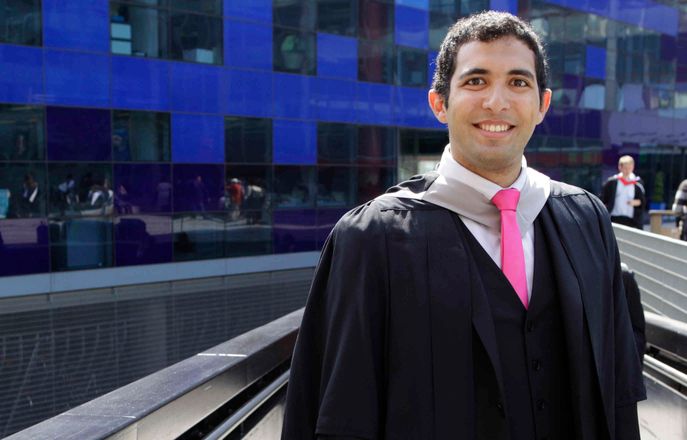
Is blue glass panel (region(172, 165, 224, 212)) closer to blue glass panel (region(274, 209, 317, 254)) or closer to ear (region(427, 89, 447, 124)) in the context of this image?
blue glass panel (region(274, 209, 317, 254))

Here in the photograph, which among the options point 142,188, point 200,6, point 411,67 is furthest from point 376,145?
point 142,188

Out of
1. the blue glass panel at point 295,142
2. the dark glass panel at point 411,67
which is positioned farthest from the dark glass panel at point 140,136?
the dark glass panel at point 411,67

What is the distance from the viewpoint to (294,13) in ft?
58.3

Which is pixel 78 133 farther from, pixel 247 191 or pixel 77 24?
Answer: pixel 247 191

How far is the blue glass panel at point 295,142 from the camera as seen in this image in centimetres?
1783

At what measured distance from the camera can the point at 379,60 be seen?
63.9 feet

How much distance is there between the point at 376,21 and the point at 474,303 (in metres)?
18.4

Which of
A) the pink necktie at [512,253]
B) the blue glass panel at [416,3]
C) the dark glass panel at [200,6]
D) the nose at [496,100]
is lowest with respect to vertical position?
the pink necktie at [512,253]

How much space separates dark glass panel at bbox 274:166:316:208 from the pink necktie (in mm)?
16174

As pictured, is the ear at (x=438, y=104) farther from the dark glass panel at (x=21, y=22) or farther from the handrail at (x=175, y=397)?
the dark glass panel at (x=21, y=22)

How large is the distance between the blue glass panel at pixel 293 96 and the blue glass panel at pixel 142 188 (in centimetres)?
345

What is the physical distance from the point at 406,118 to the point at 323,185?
3.37m

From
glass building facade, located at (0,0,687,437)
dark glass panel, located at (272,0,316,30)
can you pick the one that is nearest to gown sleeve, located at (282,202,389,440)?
glass building facade, located at (0,0,687,437)

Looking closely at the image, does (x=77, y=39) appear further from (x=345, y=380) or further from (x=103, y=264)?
(x=345, y=380)
